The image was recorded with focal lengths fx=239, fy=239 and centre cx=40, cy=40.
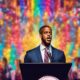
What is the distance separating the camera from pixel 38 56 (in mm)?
2062

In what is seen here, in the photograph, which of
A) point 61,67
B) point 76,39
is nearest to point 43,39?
point 76,39

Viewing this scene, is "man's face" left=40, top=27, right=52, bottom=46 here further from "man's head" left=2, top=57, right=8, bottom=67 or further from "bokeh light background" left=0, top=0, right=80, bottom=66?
"man's head" left=2, top=57, right=8, bottom=67

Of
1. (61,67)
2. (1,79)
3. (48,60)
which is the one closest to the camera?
(61,67)

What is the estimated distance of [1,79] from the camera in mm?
2145

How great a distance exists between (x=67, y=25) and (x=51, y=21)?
0.16 meters

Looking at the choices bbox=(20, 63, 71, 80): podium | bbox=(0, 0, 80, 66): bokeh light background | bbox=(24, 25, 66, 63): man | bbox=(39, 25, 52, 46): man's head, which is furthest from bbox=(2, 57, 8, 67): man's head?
bbox=(20, 63, 71, 80): podium

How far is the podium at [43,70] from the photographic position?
3.25ft

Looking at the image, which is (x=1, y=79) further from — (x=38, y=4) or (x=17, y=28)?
(x=38, y=4)

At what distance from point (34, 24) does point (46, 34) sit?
0.22 m

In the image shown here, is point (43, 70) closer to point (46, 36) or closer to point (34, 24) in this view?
point (46, 36)

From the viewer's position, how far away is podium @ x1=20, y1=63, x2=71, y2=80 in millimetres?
992

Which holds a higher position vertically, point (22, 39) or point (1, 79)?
point (22, 39)

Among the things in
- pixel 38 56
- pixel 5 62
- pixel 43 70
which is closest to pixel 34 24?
pixel 38 56

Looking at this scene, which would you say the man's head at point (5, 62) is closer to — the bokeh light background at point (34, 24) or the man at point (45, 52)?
the bokeh light background at point (34, 24)
